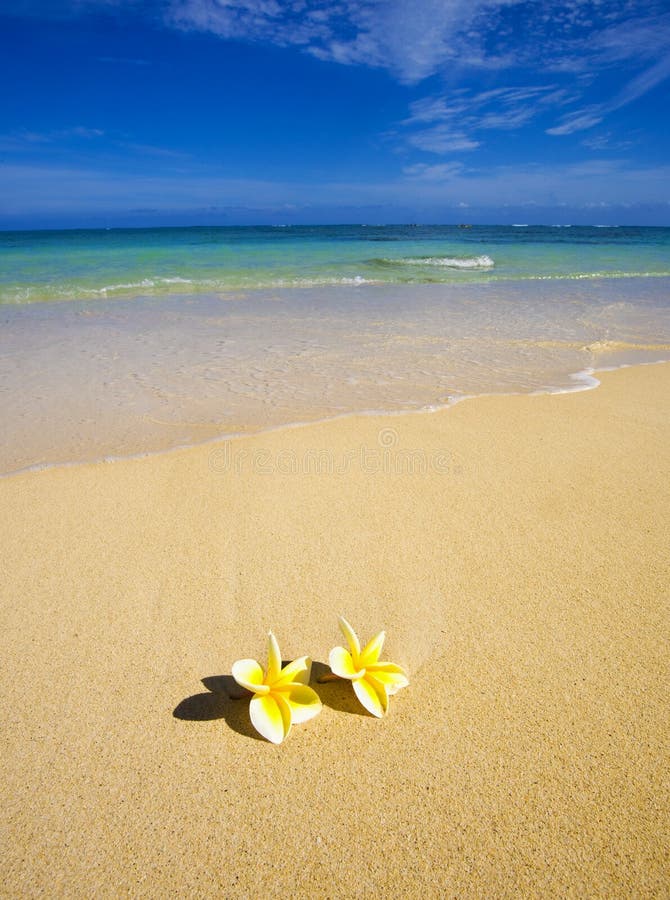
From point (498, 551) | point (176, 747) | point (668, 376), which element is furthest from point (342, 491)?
point (668, 376)

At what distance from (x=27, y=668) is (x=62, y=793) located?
498 millimetres

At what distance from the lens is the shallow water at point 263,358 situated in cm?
389

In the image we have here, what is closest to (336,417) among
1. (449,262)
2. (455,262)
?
(455,262)

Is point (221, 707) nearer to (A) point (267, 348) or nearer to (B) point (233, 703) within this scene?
(B) point (233, 703)

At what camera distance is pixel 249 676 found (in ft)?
4.72

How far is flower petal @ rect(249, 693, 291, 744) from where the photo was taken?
134cm

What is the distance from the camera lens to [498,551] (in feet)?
7.23

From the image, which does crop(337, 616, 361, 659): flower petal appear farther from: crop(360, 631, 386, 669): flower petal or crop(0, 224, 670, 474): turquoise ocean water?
crop(0, 224, 670, 474): turquoise ocean water

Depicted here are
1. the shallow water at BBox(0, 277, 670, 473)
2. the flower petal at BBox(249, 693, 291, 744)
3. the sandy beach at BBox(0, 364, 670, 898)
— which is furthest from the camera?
the shallow water at BBox(0, 277, 670, 473)

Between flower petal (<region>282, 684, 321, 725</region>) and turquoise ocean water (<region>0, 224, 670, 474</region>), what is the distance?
232cm

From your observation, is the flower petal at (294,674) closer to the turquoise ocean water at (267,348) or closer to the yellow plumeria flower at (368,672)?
the yellow plumeria flower at (368,672)

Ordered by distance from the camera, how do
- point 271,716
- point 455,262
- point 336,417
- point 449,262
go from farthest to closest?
point 449,262 → point 455,262 → point 336,417 → point 271,716

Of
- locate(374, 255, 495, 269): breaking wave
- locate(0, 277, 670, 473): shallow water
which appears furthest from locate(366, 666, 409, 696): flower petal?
locate(374, 255, 495, 269): breaking wave

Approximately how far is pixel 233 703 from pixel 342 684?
1.09 feet
